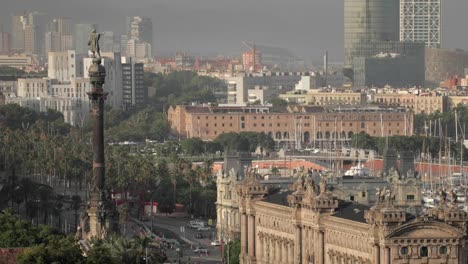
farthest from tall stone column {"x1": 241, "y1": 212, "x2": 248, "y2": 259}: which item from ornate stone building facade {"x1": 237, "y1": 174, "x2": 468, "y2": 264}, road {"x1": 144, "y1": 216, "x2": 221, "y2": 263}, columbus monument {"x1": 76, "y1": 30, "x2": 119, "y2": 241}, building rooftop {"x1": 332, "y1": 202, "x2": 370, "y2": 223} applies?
building rooftop {"x1": 332, "y1": 202, "x2": 370, "y2": 223}

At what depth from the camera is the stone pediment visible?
230 feet

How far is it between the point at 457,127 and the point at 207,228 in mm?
66203

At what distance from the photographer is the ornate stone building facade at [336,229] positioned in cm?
7031

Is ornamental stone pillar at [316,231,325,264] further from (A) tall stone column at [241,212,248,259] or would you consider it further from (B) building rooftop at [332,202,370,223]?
(A) tall stone column at [241,212,248,259]

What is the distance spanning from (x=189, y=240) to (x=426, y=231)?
97.4 feet

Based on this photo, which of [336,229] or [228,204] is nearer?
[336,229]

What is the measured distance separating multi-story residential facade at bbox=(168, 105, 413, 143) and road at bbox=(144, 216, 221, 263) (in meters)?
63.3

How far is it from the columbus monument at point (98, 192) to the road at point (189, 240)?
921 centimetres

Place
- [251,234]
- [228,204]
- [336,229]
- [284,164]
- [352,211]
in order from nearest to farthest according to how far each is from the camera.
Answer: [336,229] → [352,211] → [251,234] → [228,204] → [284,164]

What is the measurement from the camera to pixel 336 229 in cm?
7644

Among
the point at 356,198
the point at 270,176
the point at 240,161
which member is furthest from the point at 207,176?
the point at 356,198

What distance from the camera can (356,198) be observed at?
286 feet

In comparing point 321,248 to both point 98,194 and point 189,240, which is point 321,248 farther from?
point 189,240

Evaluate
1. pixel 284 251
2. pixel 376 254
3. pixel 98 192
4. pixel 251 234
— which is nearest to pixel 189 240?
pixel 251 234
